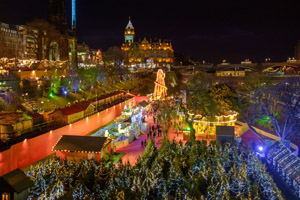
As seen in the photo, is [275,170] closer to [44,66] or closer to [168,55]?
[44,66]

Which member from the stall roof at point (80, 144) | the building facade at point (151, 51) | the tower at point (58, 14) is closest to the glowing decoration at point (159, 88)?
the tower at point (58, 14)

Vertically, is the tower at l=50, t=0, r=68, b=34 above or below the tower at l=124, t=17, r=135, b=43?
below

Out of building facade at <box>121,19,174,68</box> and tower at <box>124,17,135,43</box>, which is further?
tower at <box>124,17,135,43</box>

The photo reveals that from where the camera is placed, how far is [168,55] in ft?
272

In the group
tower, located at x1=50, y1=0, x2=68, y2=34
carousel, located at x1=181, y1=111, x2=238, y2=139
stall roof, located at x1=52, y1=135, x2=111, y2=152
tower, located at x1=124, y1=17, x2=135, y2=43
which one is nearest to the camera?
stall roof, located at x1=52, y1=135, x2=111, y2=152

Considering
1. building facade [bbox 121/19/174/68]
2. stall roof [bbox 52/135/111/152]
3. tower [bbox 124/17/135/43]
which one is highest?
tower [bbox 124/17/135/43]

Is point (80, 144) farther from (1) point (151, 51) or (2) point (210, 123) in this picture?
(1) point (151, 51)

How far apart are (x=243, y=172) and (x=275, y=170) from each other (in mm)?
4187

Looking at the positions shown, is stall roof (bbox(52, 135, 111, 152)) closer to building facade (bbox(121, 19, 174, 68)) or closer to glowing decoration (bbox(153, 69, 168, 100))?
glowing decoration (bbox(153, 69, 168, 100))

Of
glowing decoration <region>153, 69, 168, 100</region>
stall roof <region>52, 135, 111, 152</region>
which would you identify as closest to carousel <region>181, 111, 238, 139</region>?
stall roof <region>52, 135, 111, 152</region>

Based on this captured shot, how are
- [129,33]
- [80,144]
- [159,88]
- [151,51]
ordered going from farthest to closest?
[129,33] → [151,51] → [159,88] → [80,144]

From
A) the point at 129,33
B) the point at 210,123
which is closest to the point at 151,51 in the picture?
the point at 129,33

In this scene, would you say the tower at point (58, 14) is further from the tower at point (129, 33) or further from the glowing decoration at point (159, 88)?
the tower at point (129, 33)

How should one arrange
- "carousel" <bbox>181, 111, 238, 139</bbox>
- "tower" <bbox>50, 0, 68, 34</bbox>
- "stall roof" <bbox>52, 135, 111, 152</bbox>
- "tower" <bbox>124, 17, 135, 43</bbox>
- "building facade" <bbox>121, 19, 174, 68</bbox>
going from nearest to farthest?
"stall roof" <bbox>52, 135, 111, 152</bbox>
"carousel" <bbox>181, 111, 238, 139</bbox>
"tower" <bbox>50, 0, 68, 34</bbox>
"building facade" <bbox>121, 19, 174, 68</bbox>
"tower" <bbox>124, 17, 135, 43</bbox>
